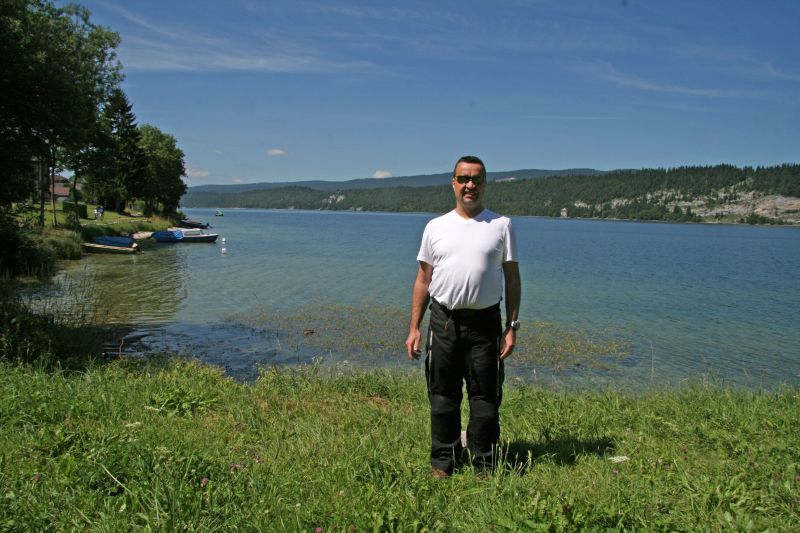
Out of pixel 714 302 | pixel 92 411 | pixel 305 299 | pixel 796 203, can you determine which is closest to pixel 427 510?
pixel 92 411

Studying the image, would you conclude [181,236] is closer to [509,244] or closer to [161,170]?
[161,170]

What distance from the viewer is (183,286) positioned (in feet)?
79.0

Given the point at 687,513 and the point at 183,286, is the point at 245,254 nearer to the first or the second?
the point at 183,286

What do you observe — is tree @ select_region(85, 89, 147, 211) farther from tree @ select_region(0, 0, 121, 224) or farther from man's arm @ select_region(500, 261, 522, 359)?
man's arm @ select_region(500, 261, 522, 359)

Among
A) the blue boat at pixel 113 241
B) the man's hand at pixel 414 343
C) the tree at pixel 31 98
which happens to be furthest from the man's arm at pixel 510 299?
the blue boat at pixel 113 241

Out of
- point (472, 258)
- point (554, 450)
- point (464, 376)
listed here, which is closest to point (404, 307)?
point (554, 450)

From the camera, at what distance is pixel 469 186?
432 cm

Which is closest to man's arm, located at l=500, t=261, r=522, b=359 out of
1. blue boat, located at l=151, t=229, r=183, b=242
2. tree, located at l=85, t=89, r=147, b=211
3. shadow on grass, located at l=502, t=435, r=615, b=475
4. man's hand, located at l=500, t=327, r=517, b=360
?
man's hand, located at l=500, t=327, r=517, b=360

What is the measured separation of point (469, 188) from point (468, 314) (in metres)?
0.99

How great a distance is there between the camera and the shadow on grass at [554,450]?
15.0 feet

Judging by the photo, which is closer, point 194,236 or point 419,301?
point 419,301

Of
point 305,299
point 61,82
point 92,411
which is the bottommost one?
point 305,299

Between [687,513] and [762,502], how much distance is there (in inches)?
24.2

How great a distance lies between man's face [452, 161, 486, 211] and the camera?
4316 mm
